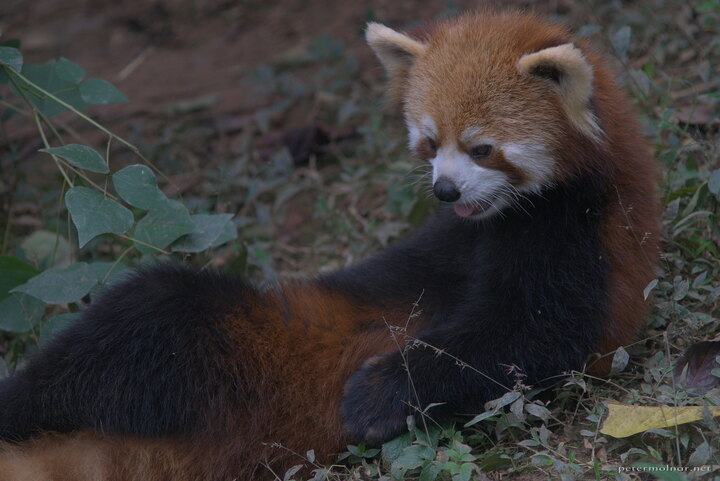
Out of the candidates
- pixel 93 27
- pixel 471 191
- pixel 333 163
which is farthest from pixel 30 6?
pixel 471 191

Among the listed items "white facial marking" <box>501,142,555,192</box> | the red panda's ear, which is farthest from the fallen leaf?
the red panda's ear

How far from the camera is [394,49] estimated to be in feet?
12.0

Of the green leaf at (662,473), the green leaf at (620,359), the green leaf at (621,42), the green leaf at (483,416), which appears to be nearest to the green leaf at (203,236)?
the green leaf at (483,416)

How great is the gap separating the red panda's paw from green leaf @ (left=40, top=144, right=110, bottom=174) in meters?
1.41

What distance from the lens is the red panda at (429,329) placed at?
120 inches

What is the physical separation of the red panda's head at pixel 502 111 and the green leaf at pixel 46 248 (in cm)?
252

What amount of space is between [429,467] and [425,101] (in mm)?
1489

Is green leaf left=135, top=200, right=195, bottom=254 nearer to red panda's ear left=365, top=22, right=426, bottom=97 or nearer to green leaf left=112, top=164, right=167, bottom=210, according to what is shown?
green leaf left=112, top=164, right=167, bottom=210

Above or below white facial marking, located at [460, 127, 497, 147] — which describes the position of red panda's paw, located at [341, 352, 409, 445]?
below

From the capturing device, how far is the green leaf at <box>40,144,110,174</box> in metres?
3.42

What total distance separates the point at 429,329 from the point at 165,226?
1.34 meters

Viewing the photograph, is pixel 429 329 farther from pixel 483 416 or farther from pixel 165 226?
pixel 165 226

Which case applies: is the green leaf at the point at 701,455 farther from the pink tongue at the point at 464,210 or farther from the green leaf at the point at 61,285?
the green leaf at the point at 61,285

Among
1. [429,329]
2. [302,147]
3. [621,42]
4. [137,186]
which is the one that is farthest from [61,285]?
[621,42]
